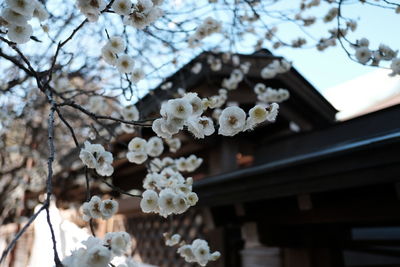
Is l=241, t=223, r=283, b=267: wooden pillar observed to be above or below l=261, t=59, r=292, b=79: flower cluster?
below

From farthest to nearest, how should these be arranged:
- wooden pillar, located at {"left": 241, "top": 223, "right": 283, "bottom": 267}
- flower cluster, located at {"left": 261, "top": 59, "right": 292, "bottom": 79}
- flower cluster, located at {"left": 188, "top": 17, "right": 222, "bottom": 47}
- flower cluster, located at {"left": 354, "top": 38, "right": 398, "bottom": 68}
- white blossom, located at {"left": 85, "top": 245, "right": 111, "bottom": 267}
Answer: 1. flower cluster, located at {"left": 261, "top": 59, "right": 292, "bottom": 79}
2. wooden pillar, located at {"left": 241, "top": 223, "right": 283, "bottom": 267}
3. flower cluster, located at {"left": 188, "top": 17, "right": 222, "bottom": 47}
4. flower cluster, located at {"left": 354, "top": 38, "right": 398, "bottom": 68}
5. white blossom, located at {"left": 85, "top": 245, "right": 111, "bottom": 267}

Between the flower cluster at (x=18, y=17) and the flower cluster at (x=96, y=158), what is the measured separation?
1.40 ft

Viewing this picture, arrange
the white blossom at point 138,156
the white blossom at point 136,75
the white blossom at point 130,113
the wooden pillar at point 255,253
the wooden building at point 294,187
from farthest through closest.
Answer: the wooden pillar at point 255,253 → the white blossom at point 130,113 → the wooden building at point 294,187 → the white blossom at point 136,75 → the white blossom at point 138,156

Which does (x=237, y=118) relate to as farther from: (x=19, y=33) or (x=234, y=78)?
(x=234, y=78)

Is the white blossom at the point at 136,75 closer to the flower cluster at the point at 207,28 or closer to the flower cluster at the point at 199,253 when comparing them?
the flower cluster at the point at 207,28

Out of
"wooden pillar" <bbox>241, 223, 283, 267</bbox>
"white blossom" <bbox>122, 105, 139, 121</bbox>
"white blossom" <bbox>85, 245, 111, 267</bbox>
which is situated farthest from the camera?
→ "wooden pillar" <bbox>241, 223, 283, 267</bbox>

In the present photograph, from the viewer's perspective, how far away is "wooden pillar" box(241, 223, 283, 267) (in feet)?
8.77

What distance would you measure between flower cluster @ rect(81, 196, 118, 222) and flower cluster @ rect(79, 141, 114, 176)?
4.7 inches

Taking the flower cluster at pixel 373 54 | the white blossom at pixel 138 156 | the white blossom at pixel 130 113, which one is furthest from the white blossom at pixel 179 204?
the flower cluster at pixel 373 54

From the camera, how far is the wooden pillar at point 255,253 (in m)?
2.67

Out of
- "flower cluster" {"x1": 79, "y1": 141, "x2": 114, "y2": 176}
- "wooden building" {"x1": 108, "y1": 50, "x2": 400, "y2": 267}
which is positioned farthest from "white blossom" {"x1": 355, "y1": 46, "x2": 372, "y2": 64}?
"flower cluster" {"x1": 79, "y1": 141, "x2": 114, "y2": 176}

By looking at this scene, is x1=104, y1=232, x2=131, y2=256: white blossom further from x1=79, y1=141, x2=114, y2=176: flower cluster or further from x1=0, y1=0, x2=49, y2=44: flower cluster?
x1=0, y1=0, x2=49, y2=44: flower cluster

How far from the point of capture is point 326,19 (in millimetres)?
2586

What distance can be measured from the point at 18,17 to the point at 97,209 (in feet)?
2.23
